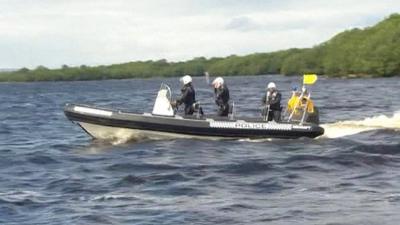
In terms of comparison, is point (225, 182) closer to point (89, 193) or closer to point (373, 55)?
point (89, 193)

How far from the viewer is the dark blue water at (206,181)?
13.2 m

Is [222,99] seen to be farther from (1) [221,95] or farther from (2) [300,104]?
(2) [300,104]

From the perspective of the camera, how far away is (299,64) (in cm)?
12394

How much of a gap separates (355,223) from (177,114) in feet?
39.4

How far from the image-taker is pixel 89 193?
1544 cm

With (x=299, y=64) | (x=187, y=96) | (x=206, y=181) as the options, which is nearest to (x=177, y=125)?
(x=187, y=96)

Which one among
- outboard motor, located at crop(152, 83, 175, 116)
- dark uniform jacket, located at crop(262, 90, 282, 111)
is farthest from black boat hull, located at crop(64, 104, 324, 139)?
dark uniform jacket, located at crop(262, 90, 282, 111)

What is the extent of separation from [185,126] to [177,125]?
0.72 feet

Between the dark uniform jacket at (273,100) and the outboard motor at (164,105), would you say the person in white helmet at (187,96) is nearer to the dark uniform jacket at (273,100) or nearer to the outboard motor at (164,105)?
the outboard motor at (164,105)

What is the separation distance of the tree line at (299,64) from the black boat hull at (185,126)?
77.0 meters

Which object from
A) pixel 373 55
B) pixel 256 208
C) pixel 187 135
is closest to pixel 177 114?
pixel 187 135

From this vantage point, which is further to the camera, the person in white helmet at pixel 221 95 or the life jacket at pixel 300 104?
the life jacket at pixel 300 104

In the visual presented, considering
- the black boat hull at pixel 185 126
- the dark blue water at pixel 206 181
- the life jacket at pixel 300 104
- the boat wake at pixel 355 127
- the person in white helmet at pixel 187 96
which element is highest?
the person in white helmet at pixel 187 96

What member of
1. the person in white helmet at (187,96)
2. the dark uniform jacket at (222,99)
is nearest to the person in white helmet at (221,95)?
the dark uniform jacket at (222,99)
